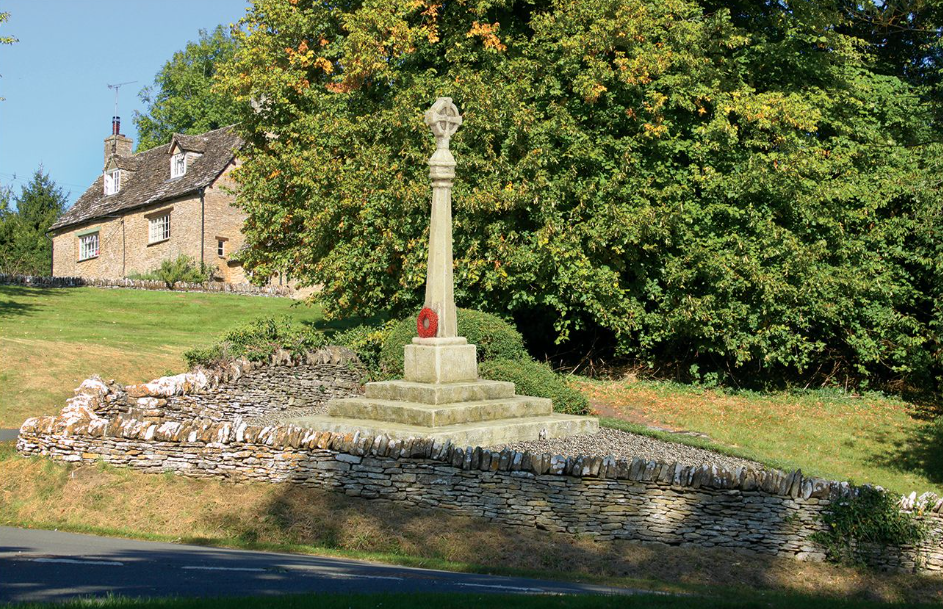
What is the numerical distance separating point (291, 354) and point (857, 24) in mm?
18449

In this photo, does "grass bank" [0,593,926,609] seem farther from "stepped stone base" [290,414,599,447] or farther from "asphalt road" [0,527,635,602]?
"stepped stone base" [290,414,599,447]

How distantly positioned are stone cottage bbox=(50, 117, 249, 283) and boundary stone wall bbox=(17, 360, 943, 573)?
1228 inches

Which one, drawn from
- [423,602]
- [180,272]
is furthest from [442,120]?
[180,272]

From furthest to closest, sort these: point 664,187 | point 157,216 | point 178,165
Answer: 1. point 178,165
2. point 157,216
3. point 664,187

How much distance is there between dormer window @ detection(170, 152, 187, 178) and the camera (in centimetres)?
4891

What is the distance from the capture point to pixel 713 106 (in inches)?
824

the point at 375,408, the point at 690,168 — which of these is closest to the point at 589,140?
the point at 690,168

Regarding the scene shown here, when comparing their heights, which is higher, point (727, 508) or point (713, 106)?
point (713, 106)

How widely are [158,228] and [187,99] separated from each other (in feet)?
69.3

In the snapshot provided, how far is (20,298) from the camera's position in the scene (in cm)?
3388

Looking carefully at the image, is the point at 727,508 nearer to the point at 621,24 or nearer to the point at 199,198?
the point at 621,24

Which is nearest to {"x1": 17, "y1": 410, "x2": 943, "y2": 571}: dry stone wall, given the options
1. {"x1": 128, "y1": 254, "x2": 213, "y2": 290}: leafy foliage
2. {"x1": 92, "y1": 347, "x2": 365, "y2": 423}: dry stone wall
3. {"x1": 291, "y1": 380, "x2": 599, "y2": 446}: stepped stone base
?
{"x1": 291, "y1": 380, "x2": 599, "y2": 446}: stepped stone base

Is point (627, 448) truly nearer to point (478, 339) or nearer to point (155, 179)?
point (478, 339)

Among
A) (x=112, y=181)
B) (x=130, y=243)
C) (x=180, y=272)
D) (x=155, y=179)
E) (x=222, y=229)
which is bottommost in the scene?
(x=180, y=272)
